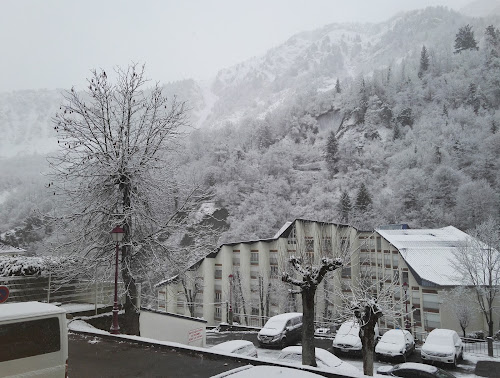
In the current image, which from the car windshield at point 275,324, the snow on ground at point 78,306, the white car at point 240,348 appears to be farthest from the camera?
the car windshield at point 275,324

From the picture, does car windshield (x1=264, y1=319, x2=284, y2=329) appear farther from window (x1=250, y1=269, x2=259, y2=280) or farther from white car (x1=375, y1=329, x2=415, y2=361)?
window (x1=250, y1=269, x2=259, y2=280)

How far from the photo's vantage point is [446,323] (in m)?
36.3

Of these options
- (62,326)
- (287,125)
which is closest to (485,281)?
(62,326)

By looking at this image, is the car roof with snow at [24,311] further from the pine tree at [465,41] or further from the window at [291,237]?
the pine tree at [465,41]

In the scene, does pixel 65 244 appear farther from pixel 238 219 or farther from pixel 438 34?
pixel 438 34

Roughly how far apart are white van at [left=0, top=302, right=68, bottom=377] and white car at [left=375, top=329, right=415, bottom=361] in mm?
19269

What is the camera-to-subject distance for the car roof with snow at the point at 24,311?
5.61 meters

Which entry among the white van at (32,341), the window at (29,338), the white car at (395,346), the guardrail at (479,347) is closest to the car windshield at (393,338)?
the white car at (395,346)

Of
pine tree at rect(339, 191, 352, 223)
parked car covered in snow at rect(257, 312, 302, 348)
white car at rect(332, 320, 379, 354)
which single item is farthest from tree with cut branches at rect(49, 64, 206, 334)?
pine tree at rect(339, 191, 352, 223)

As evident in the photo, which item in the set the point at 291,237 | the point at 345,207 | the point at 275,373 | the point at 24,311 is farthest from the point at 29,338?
the point at 345,207

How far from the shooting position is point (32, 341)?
5.78m

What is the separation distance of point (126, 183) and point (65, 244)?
3428 millimetres

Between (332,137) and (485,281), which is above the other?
(332,137)

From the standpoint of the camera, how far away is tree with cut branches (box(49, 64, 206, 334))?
1500 centimetres
